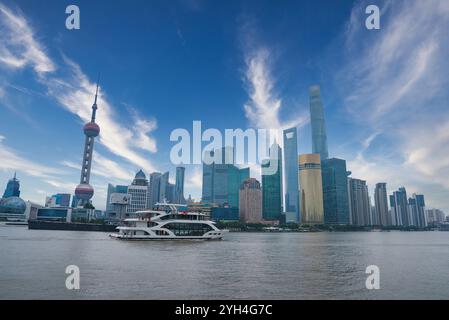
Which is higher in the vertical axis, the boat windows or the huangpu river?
the boat windows

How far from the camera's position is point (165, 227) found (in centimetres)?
7081

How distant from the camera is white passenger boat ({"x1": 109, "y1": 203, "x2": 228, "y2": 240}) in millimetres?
69625

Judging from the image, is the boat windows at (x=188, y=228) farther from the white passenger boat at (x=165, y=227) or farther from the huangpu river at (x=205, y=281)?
the huangpu river at (x=205, y=281)

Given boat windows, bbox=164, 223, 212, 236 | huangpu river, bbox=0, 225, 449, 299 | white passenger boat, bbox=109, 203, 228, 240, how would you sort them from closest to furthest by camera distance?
1. huangpu river, bbox=0, 225, 449, 299
2. white passenger boat, bbox=109, 203, 228, 240
3. boat windows, bbox=164, 223, 212, 236

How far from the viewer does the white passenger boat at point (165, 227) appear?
228 feet

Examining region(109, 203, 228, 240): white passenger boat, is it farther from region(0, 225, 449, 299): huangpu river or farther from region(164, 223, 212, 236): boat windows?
region(0, 225, 449, 299): huangpu river

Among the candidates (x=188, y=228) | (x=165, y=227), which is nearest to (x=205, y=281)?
(x=165, y=227)

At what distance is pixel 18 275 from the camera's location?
1090 inches

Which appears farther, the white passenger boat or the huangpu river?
the white passenger boat

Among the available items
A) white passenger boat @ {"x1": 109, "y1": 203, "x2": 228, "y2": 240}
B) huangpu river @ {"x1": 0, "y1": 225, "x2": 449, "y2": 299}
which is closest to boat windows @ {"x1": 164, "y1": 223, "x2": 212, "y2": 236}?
white passenger boat @ {"x1": 109, "y1": 203, "x2": 228, "y2": 240}

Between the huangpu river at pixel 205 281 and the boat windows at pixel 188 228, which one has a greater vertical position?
the boat windows at pixel 188 228

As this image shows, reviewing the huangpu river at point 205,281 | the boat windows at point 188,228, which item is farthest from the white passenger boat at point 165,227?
the huangpu river at point 205,281

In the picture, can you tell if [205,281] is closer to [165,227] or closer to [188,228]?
[165,227]
